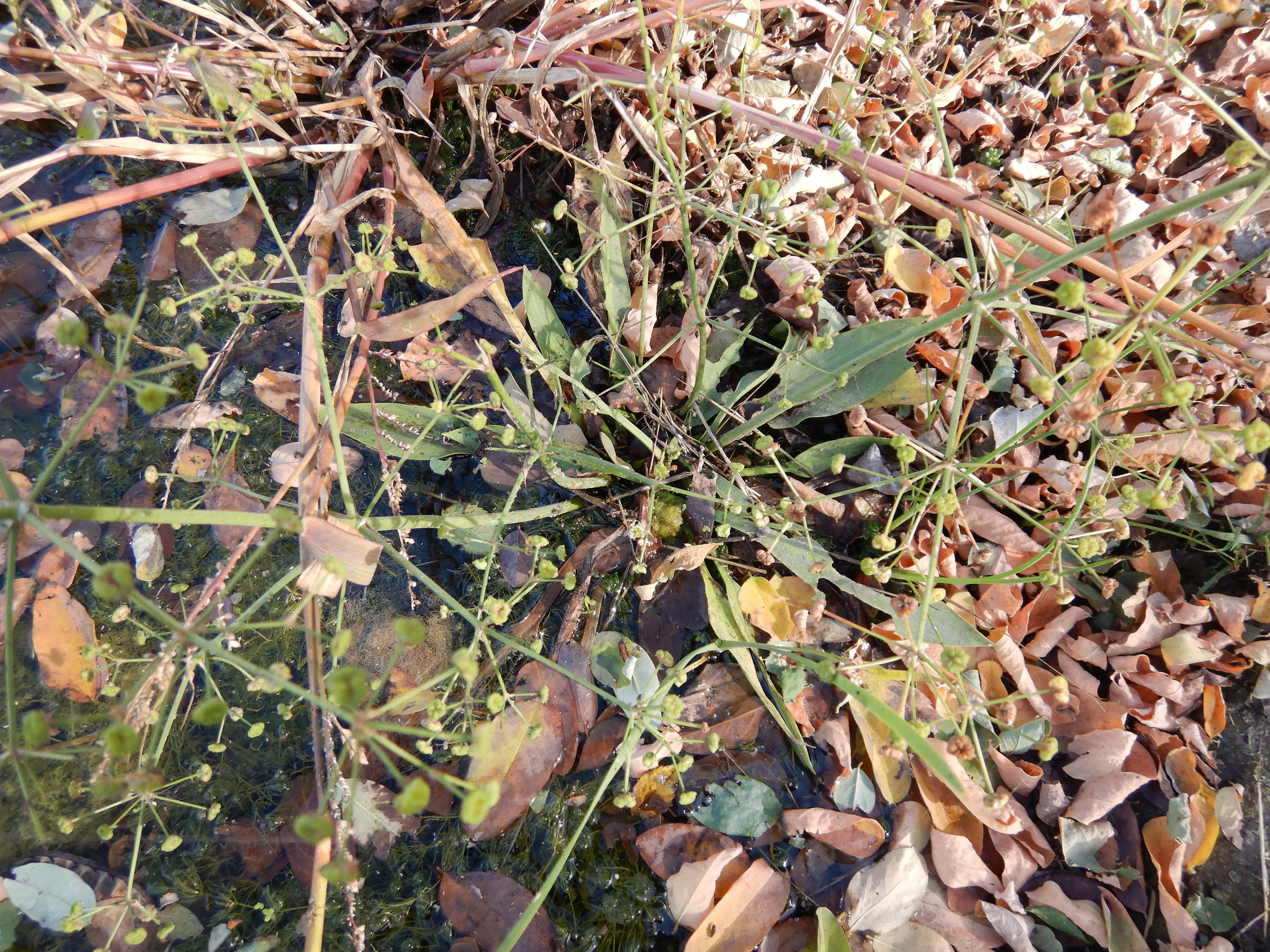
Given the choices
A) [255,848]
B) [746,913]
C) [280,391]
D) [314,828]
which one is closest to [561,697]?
[746,913]

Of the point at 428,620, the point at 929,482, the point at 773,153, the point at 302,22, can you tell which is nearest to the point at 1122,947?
the point at 929,482

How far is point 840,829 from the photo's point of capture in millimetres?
1447

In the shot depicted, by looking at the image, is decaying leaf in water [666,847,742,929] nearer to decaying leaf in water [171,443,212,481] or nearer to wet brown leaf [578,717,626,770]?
wet brown leaf [578,717,626,770]

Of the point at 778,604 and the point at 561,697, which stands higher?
the point at 778,604

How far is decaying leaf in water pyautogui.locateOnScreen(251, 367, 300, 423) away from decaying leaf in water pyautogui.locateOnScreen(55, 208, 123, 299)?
1.51 feet

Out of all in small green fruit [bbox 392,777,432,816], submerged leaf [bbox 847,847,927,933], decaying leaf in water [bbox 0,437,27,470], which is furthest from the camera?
decaying leaf in water [bbox 0,437,27,470]

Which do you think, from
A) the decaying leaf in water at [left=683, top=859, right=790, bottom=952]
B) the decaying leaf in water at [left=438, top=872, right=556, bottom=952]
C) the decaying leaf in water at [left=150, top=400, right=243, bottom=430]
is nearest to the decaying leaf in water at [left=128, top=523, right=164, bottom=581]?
the decaying leaf in water at [left=150, top=400, right=243, bottom=430]

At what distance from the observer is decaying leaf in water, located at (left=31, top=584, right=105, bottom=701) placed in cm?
142

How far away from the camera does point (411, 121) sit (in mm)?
1695

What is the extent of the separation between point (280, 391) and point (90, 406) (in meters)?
0.42

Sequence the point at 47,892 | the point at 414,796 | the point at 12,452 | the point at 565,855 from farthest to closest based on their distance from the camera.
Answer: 1. the point at 12,452
2. the point at 47,892
3. the point at 565,855
4. the point at 414,796

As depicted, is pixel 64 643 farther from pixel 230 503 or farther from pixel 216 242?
pixel 216 242

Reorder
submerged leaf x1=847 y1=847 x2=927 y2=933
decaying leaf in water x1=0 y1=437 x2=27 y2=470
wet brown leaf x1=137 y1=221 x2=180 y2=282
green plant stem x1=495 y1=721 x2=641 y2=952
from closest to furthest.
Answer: green plant stem x1=495 y1=721 x2=641 y2=952 → submerged leaf x1=847 y1=847 x2=927 y2=933 → decaying leaf in water x1=0 y1=437 x2=27 y2=470 → wet brown leaf x1=137 y1=221 x2=180 y2=282

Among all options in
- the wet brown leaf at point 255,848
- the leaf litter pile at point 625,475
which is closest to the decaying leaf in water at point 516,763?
the leaf litter pile at point 625,475
